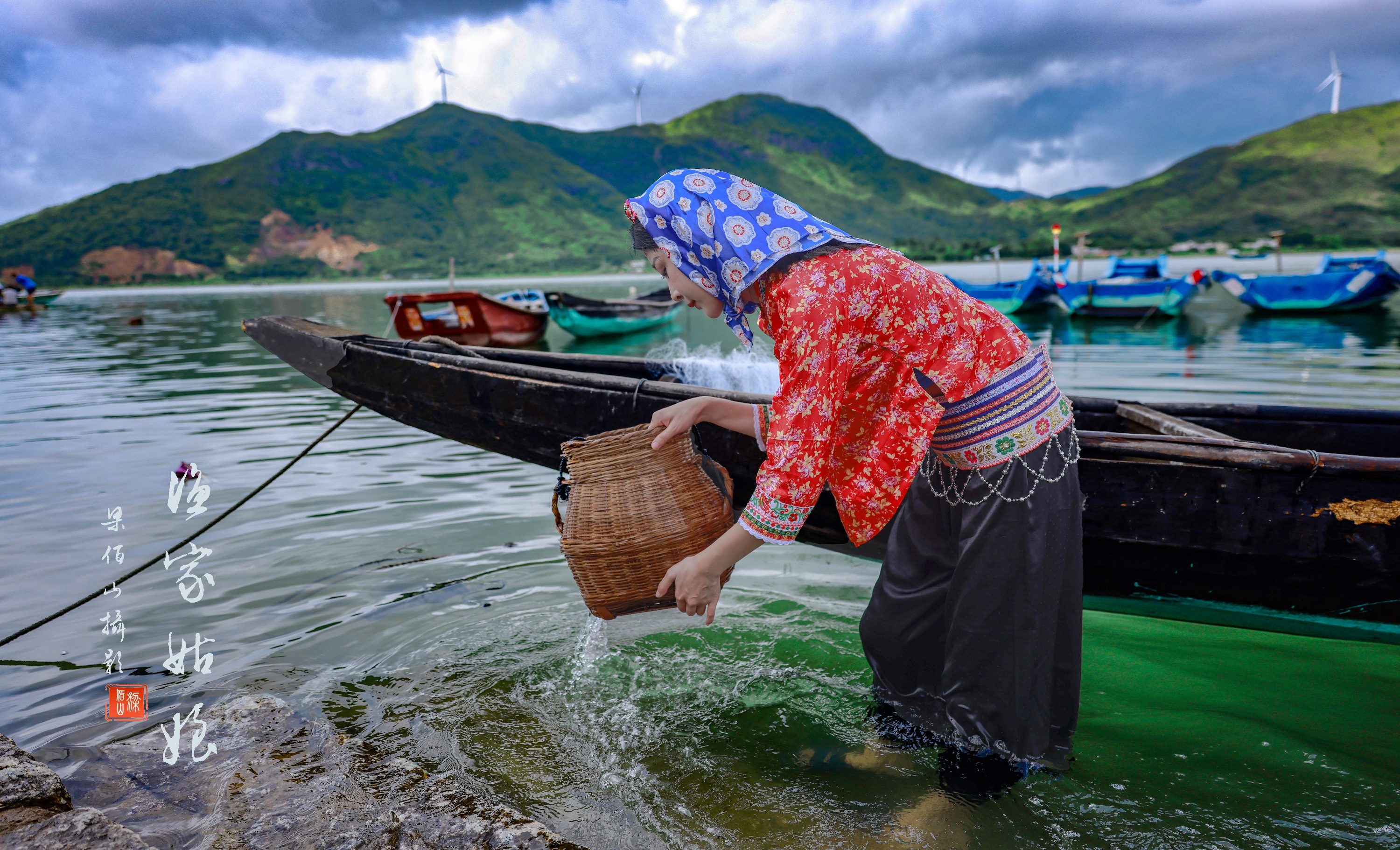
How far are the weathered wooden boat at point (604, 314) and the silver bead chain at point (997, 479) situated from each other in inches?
654

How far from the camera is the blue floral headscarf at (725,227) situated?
1.64 meters

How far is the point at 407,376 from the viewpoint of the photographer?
4105 mm

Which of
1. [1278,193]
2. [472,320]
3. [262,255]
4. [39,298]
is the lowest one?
[472,320]

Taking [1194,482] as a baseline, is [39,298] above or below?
above

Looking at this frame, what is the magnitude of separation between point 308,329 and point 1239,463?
456 centimetres

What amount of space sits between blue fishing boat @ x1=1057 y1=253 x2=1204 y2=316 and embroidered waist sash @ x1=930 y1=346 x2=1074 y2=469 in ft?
73.2

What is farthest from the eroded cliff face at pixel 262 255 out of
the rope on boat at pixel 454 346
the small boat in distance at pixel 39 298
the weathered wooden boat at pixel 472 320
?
the rope on boat at pixel 454 346

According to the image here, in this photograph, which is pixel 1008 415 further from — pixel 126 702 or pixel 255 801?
pixel 126 702

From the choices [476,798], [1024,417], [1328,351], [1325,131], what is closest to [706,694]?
[476,798]

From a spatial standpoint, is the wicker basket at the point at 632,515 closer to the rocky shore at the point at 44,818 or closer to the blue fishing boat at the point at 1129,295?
the rocky shore at the point at 44,818

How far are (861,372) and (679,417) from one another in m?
0.58

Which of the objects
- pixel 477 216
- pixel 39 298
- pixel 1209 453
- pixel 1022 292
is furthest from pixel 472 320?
pixel 477 216

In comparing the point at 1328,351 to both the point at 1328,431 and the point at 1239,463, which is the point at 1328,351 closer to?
the point at 1328,431

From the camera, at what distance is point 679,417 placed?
216 cm
